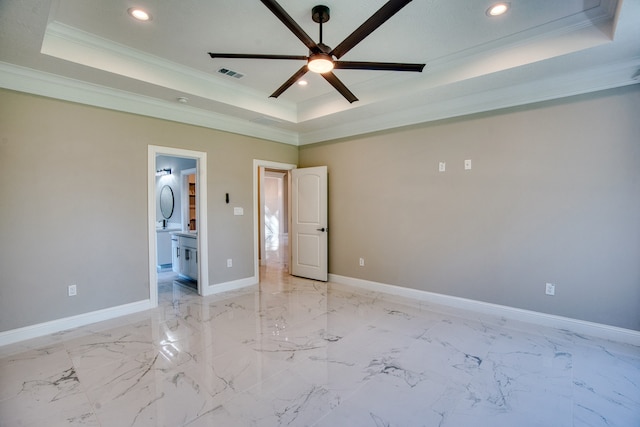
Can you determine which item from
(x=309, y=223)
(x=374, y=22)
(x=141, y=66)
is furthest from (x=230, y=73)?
(x=309, y=223)

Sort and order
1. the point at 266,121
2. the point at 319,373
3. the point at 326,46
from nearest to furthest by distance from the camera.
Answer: the point at 326,46, the point at 319,373, the point at 266,121

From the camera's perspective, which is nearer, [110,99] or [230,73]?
[110,99]

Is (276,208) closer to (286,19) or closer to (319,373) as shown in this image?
(319,373)

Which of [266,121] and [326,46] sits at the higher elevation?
[266,121]

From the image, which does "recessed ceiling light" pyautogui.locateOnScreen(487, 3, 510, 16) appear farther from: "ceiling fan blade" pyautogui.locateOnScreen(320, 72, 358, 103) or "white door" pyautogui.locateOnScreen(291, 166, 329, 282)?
"white door" pyautogui.locateOnScreen(291, 166, 329, 282)

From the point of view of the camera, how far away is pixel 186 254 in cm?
524

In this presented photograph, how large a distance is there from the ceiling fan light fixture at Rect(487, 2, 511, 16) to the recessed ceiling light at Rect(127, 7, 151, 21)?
284 centimetres

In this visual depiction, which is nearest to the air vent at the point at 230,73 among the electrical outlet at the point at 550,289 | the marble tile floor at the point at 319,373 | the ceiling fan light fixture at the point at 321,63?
the ceiling fan light fixture at the point at 321,63

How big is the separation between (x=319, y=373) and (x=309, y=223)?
3206mm

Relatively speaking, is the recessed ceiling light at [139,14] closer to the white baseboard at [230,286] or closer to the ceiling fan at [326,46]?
the ceiling fan at [326,46]

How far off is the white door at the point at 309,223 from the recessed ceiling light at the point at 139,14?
10.5 feet

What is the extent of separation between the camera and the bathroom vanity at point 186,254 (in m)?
4.97

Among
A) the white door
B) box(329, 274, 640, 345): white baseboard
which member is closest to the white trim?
the white door

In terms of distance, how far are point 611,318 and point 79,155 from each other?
5.88 m
